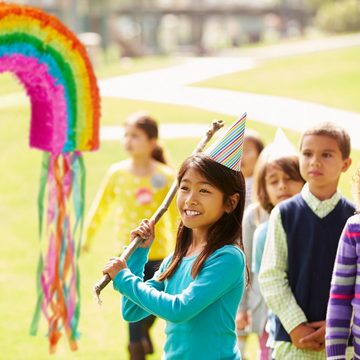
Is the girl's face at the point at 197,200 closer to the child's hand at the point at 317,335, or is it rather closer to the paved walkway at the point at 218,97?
the child's hand at the point at 317,335

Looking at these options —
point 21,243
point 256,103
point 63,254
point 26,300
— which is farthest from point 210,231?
point 256,103

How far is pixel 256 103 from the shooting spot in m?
15.3

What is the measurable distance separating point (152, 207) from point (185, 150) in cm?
649

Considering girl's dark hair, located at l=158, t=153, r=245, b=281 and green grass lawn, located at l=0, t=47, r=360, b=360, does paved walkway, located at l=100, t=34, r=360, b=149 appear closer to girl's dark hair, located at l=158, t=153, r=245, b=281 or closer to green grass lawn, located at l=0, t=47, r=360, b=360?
green grass lawn, located at l=0, t=47, r=360, b=360

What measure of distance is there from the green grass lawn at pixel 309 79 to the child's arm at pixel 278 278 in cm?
1046

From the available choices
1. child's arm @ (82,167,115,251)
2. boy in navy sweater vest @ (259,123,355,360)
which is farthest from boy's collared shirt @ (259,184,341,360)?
child's arm @ (82,167,115,251)

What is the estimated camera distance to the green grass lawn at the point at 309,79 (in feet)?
52.7

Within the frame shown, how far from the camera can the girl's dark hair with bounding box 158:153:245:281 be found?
3.09 m

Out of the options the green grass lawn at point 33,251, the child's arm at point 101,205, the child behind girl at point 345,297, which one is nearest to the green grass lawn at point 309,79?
the green grass lawn at point 33,251

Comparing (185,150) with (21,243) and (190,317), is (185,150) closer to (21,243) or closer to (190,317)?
(21,243)

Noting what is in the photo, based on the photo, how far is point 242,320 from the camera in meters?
5.01

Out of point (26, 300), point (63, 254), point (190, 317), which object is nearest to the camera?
point (190, 317)

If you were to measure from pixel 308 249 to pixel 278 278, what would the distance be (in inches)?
7.0

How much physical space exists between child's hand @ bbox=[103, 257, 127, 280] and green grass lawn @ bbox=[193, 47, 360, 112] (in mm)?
11433
